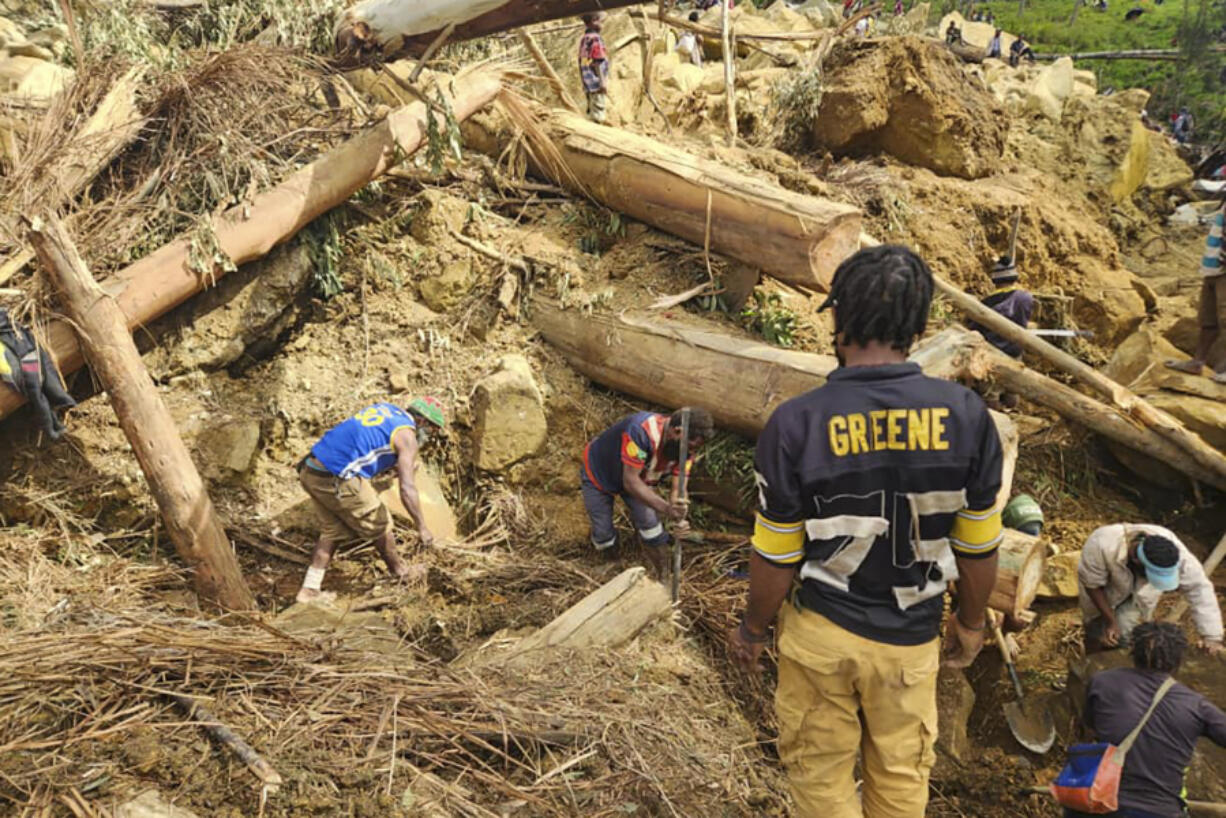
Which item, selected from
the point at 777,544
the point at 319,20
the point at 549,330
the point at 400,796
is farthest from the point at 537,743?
the point at 319,20

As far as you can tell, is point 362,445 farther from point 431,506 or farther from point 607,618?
point 607,618

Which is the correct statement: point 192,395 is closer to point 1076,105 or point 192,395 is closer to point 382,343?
point 382,343

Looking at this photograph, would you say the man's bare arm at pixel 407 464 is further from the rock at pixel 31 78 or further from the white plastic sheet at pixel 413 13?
the rock at pixel 31 78

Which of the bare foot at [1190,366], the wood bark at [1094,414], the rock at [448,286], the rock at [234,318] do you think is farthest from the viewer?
the bare foot at [1190,366]

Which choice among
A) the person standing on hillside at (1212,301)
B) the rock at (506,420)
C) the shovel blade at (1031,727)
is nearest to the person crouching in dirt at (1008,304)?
the person standing on hillside at (1212,301)

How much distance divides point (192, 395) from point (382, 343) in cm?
126

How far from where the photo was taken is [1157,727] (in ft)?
10.5

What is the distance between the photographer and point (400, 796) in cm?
248

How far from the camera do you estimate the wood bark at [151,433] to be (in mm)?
4180

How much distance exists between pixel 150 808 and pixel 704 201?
4.52 meters

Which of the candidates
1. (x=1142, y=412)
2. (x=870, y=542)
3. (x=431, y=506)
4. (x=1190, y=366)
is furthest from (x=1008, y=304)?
(x=870, y=542)

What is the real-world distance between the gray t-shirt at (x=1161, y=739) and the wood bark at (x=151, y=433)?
14.1 ft

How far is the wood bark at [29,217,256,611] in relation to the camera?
4180 millimetres

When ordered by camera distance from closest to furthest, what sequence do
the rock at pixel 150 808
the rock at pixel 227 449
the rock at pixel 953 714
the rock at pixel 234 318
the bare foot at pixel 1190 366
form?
the rock at pixel 150 808 < the rock at pixel 953 714 < the rock at pixel 227 449 < the rock at pixel 234 318 < the bare foot at pixel 1190 366
